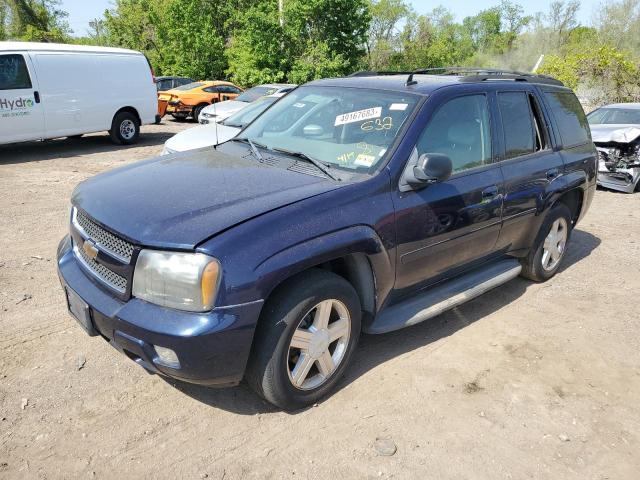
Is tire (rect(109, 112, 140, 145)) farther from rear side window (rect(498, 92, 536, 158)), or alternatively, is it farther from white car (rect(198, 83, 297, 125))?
rear side window (rect(498, 92, 536, 158))

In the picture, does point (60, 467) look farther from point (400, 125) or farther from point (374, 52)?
point (374, 52)

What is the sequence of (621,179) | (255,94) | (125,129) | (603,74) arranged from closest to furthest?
(621,179) → (125,129) → (255,94) → (603,74)

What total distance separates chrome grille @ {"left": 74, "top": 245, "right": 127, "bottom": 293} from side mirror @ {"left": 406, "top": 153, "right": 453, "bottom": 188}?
1754 millimetres

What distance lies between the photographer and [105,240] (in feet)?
9.25

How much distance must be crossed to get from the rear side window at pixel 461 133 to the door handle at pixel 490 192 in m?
0.19

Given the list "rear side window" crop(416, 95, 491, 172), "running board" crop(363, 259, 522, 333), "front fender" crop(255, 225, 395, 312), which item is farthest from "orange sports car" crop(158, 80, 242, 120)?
"front fender" crop(255, 225, 395, 312)

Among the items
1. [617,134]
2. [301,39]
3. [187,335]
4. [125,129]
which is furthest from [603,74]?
[187,335]

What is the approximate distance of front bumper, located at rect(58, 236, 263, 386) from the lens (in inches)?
96.3

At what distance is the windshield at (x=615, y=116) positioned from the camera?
10320 mm

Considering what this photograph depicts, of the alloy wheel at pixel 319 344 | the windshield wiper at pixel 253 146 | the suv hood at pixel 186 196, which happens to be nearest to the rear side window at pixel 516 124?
the suv hood at pixel 186 196

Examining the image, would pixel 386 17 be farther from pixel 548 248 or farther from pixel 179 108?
pixel 548 248

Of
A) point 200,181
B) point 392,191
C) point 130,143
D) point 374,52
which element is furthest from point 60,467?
point 374,52

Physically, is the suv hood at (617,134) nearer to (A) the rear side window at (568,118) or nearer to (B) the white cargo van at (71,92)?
(A) the rear side window at (568,118)

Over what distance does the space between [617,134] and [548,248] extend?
5845mm
